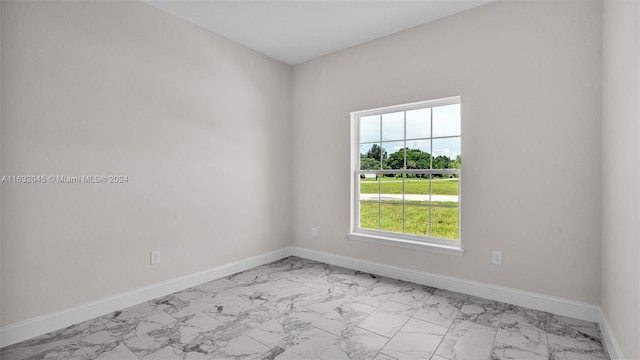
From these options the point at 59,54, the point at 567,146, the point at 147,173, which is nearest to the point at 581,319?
the point at 567,146

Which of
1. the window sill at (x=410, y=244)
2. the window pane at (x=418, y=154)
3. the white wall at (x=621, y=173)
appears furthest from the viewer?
the window pane at (x=418, y=154)

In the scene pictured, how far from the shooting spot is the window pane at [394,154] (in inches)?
136

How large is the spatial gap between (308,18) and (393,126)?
4.93 feet

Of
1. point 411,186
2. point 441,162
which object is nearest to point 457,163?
point 441,162

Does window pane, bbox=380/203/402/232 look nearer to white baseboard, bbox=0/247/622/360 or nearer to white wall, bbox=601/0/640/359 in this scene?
white baseboard, bbox=0/247/622/360

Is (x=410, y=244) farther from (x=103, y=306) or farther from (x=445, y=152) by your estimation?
(x=103, y=306)

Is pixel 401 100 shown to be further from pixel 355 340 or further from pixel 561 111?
pixel 355 340

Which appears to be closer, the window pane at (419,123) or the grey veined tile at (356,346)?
the grey veined tile at (356,346)

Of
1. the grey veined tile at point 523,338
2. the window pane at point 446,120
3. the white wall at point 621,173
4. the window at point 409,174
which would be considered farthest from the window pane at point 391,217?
the white wall at point 621,173

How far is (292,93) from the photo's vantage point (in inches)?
172

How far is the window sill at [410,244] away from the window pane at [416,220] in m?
0.12

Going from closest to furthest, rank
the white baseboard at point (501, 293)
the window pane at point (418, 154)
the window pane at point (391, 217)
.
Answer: the white baseboard at point (501, 293), the window pane at point (418, 154), the window pane at point (391, 217)

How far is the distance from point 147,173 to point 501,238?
3360 mm

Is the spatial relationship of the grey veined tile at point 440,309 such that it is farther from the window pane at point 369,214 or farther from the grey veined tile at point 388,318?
the window pane at point 369,214
